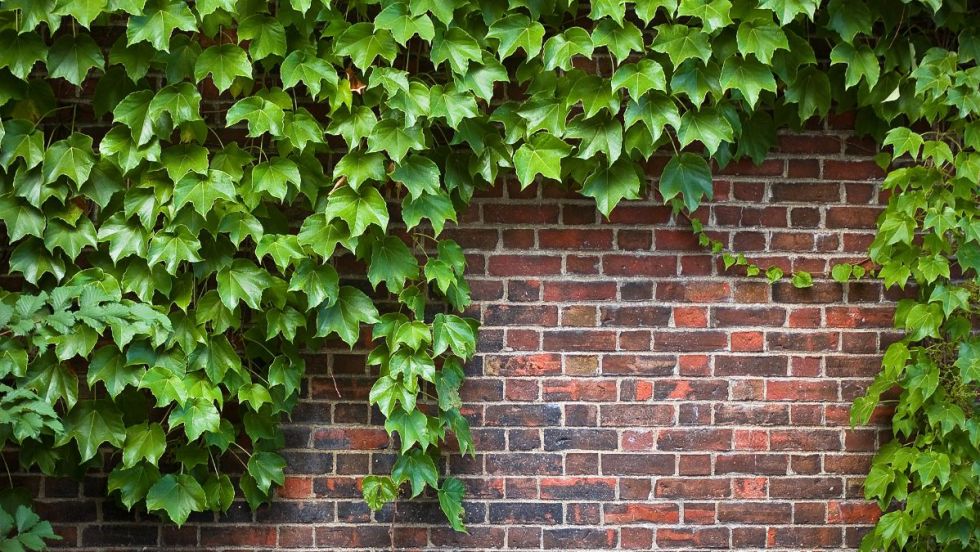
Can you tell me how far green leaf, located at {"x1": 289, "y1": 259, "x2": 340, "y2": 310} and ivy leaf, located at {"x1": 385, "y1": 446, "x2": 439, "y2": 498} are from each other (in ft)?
1.28

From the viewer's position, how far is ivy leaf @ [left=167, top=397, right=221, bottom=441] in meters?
2.46

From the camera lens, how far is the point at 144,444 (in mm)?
2553

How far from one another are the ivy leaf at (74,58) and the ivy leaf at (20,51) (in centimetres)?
3

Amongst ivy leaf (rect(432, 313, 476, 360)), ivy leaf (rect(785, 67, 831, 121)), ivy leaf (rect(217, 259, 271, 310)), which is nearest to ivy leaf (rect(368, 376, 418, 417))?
ivy leaf (rect(432, 313, 476, 360))

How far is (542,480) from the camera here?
9.00 feet

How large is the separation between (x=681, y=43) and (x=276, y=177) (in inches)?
46.1

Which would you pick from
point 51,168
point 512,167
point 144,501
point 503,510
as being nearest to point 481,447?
point 503,510

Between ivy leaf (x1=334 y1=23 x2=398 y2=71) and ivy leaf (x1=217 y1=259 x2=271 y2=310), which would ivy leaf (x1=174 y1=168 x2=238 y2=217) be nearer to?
ivy leaf (x1=217 y1=259 x2=271 y2=310)

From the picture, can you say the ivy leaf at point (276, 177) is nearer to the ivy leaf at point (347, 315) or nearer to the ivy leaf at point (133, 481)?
the ivy leaf at point (347, 315)

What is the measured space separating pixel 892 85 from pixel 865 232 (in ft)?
1.45

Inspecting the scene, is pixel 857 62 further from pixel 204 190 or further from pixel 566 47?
pixel 204 190

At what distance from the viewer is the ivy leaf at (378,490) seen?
2.57m

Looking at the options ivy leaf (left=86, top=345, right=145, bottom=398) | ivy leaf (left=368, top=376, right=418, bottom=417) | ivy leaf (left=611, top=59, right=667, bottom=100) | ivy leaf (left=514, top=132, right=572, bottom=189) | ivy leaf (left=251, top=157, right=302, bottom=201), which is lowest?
ivy leaf (left=368, top=376, right=418, bottom=417)

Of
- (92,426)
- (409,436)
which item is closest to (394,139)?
(409,436)
